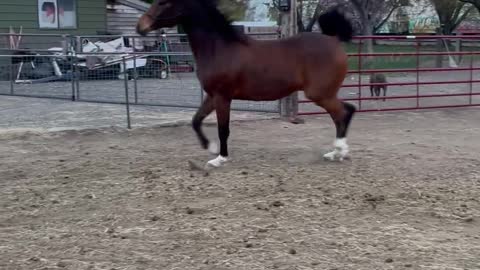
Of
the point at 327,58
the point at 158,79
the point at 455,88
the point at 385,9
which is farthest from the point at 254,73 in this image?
the point at 385,9

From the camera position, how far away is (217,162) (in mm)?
6469

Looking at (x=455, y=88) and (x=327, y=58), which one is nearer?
(x=327, y=58)

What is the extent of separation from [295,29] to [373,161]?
3874 millimetres

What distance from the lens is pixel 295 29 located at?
33.6 ft

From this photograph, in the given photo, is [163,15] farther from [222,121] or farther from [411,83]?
[411,83]

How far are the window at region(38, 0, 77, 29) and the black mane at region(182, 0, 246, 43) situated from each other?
13.2 metres

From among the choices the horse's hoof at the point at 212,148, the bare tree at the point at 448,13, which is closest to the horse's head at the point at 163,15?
the horse's hoof at the point at 212,148

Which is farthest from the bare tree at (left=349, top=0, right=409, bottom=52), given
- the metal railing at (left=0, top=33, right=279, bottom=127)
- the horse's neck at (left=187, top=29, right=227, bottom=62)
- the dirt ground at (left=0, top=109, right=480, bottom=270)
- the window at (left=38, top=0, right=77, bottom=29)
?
the horse's neck at (left=187, top=29, right=227, bottom=62)

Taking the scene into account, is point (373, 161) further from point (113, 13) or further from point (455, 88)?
point (113, 13)

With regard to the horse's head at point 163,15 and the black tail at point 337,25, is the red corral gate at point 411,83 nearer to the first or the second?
the black tail at point 337,25

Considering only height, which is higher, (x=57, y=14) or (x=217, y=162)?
(x=57, y=14)

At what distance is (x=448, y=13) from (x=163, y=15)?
99.0ft

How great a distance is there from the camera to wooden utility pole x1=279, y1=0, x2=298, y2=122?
10.1 meters

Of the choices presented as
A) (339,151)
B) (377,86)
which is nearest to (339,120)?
(339,151)
